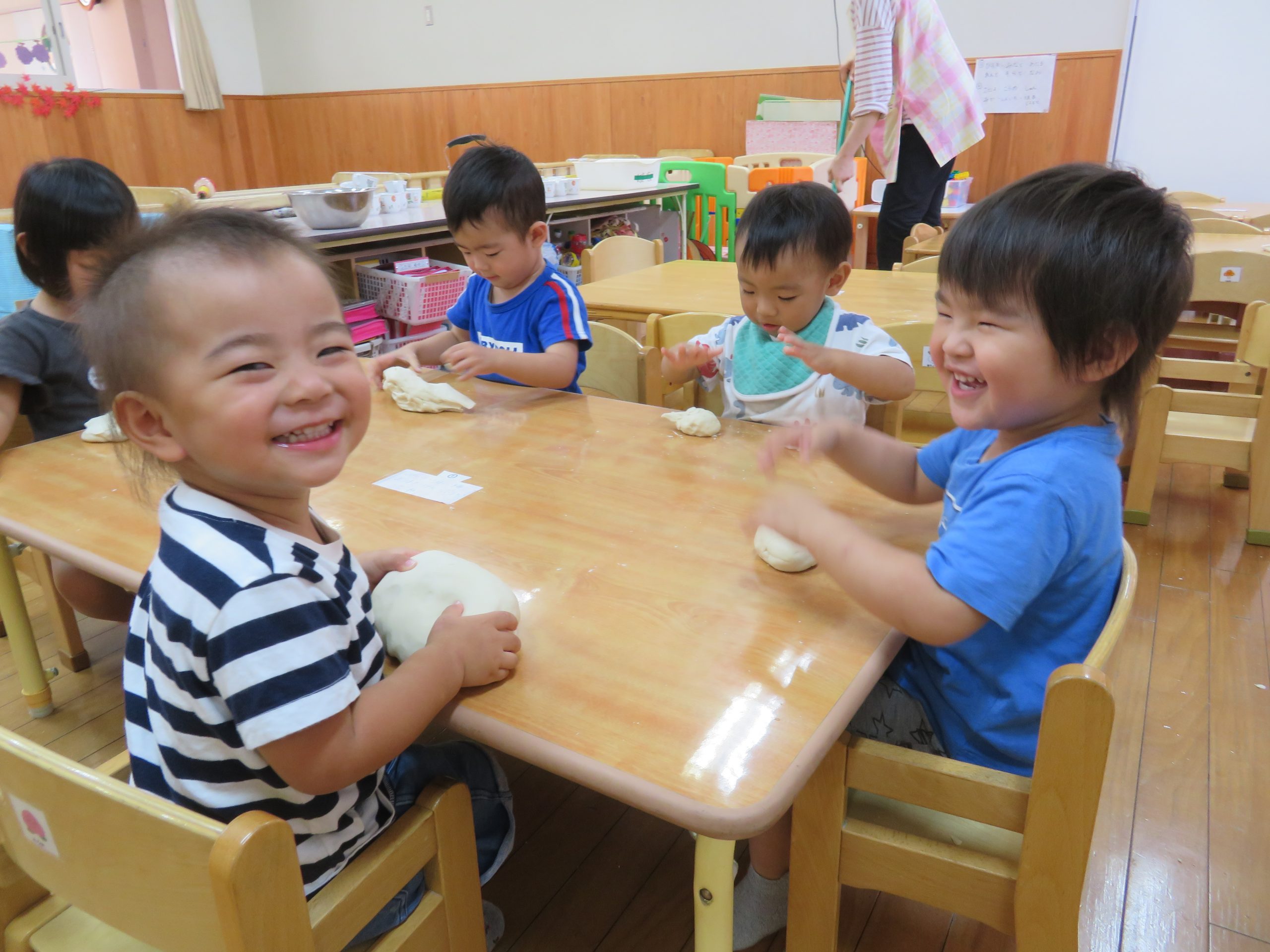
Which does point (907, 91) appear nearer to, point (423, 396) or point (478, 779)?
point (423, 396)

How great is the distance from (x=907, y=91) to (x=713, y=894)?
124 inches

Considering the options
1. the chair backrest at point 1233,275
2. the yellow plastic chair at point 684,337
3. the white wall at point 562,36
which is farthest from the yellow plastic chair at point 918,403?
the white wall at point 562,36

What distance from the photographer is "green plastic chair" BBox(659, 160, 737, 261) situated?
15.9 feet

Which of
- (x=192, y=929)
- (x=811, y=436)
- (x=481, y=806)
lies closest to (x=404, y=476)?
(x=481, y=806)

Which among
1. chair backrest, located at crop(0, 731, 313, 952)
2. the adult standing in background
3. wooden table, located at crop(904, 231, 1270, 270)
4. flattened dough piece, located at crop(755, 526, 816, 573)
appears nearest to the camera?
chair backrest, located at crop(0, 731, 313, 952)

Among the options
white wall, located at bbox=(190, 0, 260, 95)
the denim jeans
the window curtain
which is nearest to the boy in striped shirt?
the denim jeans

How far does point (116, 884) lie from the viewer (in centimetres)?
64

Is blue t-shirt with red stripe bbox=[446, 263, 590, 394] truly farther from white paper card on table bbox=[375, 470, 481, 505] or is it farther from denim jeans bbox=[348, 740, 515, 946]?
denim jeans bbox=[348, 740, 515, 946]

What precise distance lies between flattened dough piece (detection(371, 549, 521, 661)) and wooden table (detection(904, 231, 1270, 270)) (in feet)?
8.44

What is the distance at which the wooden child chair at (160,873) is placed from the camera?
575 millimetres

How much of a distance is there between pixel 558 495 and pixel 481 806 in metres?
0.42

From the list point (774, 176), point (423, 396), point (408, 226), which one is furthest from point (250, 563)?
point (774, 176)

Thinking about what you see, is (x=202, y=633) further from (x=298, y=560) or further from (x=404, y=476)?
(x=404, y=476)

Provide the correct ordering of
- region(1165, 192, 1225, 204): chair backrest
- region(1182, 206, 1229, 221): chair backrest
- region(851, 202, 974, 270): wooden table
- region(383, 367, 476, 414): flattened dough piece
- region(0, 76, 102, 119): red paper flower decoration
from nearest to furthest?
1. region(383, 367, 476, 414): flattened dough piece
2. region(1182, 206, 1229, 221): chair backrest
3. region(851, 202, 974, 270): wooden table
4. region(1165, 192, 1225, 204): chair backrest
5. region(0, 76, 102, 119): red paper flower decoration
